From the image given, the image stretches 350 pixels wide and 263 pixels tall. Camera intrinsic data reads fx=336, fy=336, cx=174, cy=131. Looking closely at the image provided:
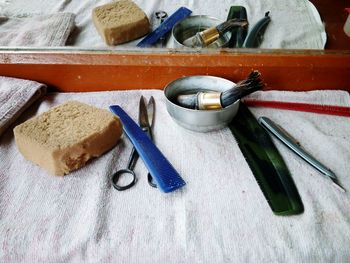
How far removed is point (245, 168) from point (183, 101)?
113mm

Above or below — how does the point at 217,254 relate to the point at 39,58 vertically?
below

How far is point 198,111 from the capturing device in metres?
0.39

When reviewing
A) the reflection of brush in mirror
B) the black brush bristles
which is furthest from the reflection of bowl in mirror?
the black brush bristles

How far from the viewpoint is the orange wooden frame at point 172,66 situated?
45 cm

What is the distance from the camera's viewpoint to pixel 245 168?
0.38 metres

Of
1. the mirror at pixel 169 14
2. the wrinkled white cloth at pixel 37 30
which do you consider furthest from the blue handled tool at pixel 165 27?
the wrinkled white cloth at pixel 37 30

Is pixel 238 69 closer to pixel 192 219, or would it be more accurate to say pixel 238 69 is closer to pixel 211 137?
pixel 211 137

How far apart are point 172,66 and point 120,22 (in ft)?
0.32

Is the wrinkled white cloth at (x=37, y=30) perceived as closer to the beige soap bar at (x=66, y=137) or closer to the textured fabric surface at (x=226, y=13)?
the textured fabric surface at (x=226, y=13)

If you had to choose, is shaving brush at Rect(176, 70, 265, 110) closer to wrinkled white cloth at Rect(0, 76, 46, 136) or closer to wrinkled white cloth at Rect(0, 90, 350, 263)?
wrinkled white cloth at Rect(0, 90, 350, 263)

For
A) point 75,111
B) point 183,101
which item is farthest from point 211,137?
point 75,111

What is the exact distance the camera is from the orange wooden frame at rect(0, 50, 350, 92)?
0.45 meters

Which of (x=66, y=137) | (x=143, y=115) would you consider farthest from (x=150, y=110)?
(x=66, y=137)

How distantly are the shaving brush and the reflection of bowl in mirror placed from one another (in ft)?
0.31
